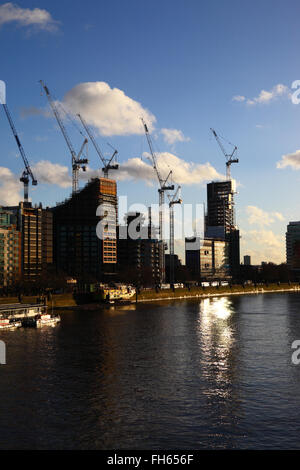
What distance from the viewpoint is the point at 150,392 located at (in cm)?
5203

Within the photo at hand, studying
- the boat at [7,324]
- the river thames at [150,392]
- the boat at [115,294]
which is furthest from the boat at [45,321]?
the boat at [115,294]

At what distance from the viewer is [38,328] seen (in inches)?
4380

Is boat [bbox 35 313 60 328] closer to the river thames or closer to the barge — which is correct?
the barge

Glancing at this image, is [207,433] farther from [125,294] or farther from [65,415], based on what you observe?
[125,294]

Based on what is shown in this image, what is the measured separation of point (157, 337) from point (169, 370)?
30622 mm

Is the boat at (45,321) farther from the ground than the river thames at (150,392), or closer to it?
farther from the ground

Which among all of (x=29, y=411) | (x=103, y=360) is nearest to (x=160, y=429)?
(x=29, y=411)

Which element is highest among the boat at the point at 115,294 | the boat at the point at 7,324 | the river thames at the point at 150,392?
the boat at the point at 115,294

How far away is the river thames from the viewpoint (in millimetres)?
38875

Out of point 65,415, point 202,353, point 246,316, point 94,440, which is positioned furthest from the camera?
point 246,316

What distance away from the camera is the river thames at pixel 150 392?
128ft

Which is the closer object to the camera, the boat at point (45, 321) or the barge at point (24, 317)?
the barge at point (24, 317)

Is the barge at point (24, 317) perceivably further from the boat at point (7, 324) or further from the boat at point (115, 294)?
the boat at point (115, 294)

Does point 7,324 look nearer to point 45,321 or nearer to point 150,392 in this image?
point 45,321
